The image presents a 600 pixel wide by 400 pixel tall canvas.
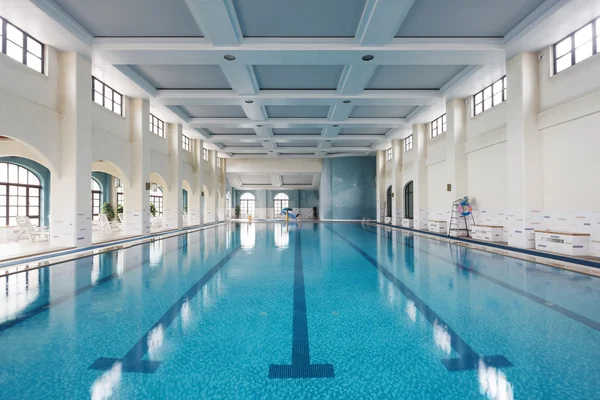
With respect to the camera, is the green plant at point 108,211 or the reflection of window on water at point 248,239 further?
the green plant at point 108,211

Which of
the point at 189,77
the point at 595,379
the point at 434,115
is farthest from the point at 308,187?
the point at 595,379

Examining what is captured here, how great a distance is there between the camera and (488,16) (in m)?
6.20

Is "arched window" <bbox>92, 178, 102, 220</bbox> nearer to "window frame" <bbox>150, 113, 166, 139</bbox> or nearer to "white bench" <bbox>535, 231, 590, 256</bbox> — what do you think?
"window frame" <bbox>150, 113, 166, 139</bbox>

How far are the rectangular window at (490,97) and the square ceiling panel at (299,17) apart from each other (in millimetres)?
5037

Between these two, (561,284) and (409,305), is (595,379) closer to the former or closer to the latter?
(409,305)

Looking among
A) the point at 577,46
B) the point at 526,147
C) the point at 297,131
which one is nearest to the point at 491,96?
the point at 526,147

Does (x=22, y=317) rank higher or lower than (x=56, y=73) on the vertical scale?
lower

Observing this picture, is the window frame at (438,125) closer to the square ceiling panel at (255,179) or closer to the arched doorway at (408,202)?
the arched doorway at (408,202)

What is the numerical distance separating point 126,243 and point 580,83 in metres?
11.4

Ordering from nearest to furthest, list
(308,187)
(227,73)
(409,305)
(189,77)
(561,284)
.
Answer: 1. (409,305)
2. (561,284)
3. (227,73)
4. (189,77)
5. (308,187)

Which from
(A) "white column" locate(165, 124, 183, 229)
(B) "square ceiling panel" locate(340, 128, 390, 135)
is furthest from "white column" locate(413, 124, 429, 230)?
(A) "white column" locate(165, 124, 183, 229)

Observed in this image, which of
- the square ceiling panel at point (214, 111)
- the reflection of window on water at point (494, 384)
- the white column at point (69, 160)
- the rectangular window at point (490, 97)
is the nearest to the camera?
the reflection of window on water at point (494, 384)

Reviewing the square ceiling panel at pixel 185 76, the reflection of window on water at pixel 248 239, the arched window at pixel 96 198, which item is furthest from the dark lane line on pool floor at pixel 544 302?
the arched window at pixel 96 198

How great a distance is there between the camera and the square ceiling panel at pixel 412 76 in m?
8.46
